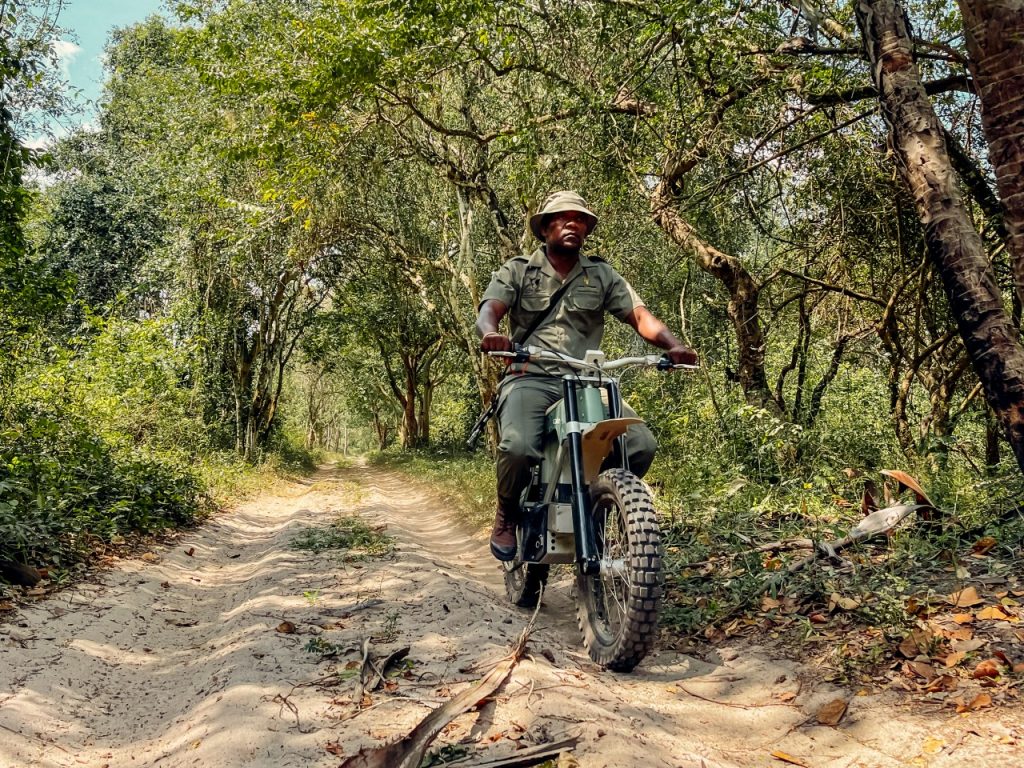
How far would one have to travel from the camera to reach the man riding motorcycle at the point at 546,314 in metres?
4.71

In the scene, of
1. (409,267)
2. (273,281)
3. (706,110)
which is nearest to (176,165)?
(273,281)

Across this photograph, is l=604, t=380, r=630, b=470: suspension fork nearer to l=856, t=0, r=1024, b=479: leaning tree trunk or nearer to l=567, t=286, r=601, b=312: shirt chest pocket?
l=567, t=286, r=601, b=312: shirt chest pocket

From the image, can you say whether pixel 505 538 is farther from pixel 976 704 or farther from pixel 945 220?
pixel 945 220

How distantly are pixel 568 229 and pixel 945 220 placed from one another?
212 centimetres

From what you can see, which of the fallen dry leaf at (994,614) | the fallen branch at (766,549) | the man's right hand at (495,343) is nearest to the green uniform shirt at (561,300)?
the man's right hand at (495,343)

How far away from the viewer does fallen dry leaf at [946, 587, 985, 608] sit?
3.74 m

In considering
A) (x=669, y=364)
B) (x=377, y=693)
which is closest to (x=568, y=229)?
(x=669, y=364)

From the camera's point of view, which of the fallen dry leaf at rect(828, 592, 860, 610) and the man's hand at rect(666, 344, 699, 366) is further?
the man's hand at rect(666, 344, 699, 366)

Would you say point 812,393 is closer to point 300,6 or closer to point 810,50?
point 810,50

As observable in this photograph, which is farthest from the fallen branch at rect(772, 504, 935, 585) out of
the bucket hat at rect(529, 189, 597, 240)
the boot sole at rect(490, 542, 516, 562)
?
the bucket hat at rect(529, 189, 597, 240)

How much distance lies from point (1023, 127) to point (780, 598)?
283 cm

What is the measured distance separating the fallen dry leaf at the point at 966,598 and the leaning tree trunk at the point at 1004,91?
1559mm

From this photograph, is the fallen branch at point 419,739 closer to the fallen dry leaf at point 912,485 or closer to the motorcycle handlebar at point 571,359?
the motorcycle handlebar at point 571,359

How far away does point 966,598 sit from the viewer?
3.76 m
